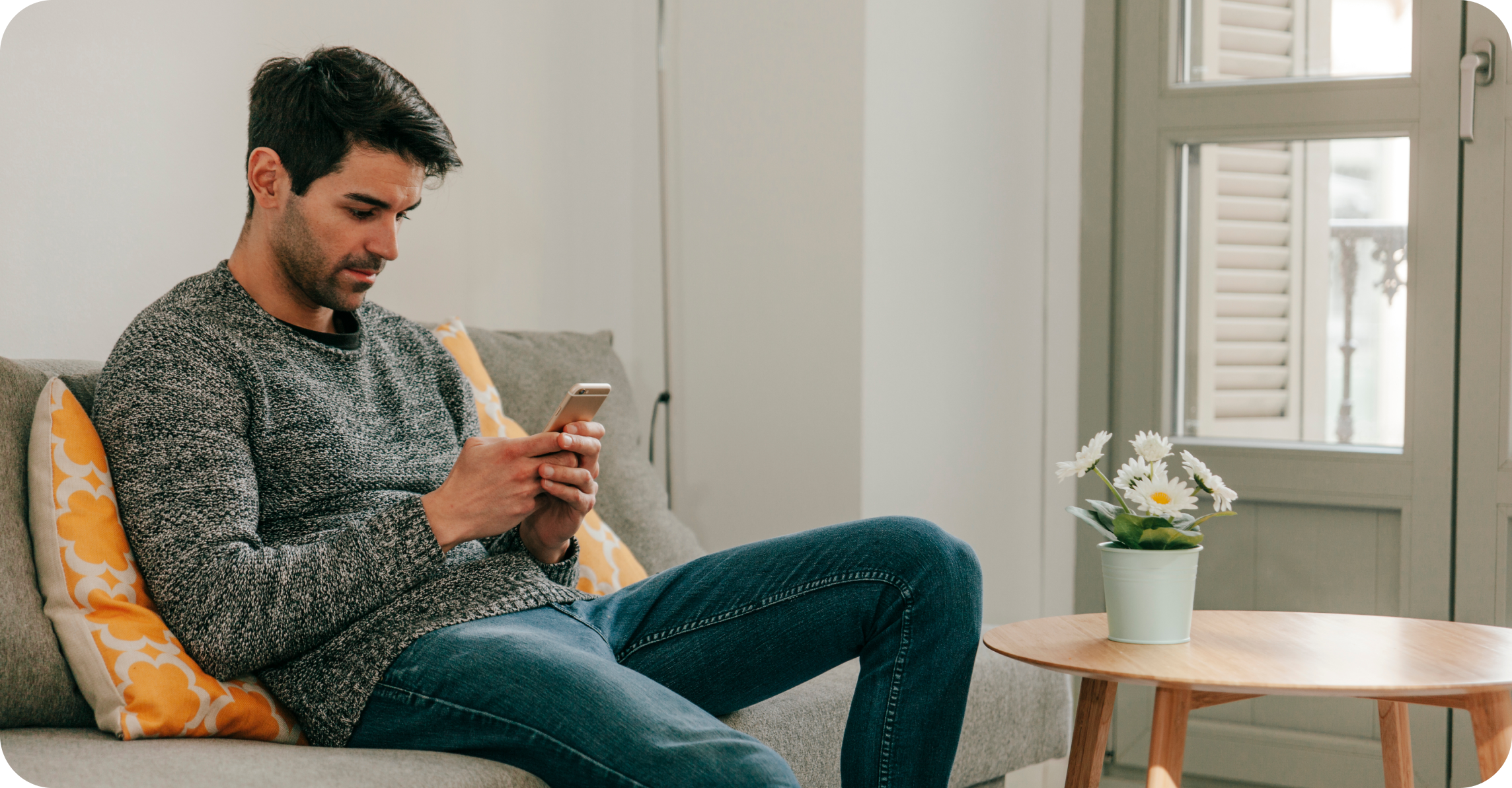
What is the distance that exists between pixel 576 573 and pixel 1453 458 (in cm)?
182

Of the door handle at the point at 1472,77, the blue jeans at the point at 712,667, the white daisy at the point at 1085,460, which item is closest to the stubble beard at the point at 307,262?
the blue jeans at the point at 712,667

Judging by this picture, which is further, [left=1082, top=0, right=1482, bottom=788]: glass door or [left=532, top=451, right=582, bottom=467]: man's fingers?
[left=1082, top=0, right=1482, bottom=788]: glass door

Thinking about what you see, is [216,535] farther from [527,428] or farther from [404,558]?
[527,428]

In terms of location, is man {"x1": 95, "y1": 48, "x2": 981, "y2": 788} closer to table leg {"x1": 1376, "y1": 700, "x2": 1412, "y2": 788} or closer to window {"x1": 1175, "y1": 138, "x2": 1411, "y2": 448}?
table leg {"x1": 1376, "y1": 700, "x2": 1412, "y2": 788}

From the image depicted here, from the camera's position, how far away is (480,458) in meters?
1.23

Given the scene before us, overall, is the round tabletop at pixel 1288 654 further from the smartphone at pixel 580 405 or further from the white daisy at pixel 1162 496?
the smartphone at pixel 580 405

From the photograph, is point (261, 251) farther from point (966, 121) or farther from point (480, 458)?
point (966, 121)

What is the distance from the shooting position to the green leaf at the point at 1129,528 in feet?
4.37

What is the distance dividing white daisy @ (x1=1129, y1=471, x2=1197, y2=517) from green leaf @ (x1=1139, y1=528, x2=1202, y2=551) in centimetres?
2

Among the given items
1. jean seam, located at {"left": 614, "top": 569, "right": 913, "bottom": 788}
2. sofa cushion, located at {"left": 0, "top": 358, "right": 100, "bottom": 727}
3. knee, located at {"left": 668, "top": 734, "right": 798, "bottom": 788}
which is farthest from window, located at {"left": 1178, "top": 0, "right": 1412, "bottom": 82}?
sofa cushion, located at {"left": 0, "top": 358, "right": 100, "bottom": 727}

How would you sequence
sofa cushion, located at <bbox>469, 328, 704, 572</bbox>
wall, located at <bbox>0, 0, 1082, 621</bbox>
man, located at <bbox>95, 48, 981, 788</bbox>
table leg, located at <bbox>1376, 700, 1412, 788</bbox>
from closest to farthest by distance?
man, located at <bbox>95, 48, 981, 788</bbox>, table leg, located at <bbox>1376, 700, 1412, 788</bbox>, sofa cushion, located at <bbox>469, 328, 704, 572</bbox>, wall, located at <bbox>0, 0, 1082, 621</bbox>

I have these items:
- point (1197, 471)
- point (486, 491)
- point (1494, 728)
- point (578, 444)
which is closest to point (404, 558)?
point (486, 491)

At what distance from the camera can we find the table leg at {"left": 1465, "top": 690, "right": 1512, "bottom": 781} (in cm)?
127

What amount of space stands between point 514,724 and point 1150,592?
689 millimetres
